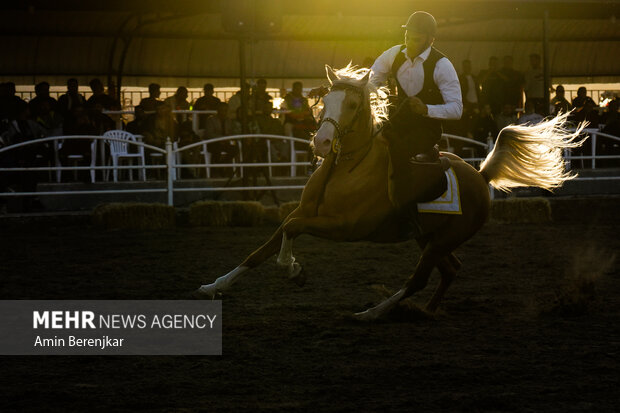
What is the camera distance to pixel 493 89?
1579 centimetres

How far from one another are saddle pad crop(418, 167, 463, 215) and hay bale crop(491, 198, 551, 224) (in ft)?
22.6

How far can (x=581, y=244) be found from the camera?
10.9 m

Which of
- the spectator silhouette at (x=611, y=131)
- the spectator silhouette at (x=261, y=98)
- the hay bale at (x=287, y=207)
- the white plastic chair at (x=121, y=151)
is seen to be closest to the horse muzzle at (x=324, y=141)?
the hay bale at (x=287, y=207)

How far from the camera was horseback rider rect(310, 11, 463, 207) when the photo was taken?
6391 mm

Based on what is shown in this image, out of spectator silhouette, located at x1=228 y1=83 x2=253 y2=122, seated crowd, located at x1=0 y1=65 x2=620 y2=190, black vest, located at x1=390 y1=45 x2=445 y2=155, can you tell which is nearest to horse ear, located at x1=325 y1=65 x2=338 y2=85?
black vest, located at x1=390 y1=45 x2=445 y2=155

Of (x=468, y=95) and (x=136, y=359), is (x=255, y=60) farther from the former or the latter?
(x=136, y=359)

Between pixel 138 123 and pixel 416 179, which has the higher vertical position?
pixel 138 123

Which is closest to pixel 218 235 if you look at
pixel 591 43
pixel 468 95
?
pixel 468 95

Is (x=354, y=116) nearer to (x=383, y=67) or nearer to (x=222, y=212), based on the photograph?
(x=383, y=67)

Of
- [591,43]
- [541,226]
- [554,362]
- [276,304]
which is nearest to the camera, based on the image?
[554,362]

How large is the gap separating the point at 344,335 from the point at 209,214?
24.0ft

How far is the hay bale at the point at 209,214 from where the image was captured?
42.8ft

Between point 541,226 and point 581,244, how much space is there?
2258mm

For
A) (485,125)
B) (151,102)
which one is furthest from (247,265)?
Answer: (485,125)
